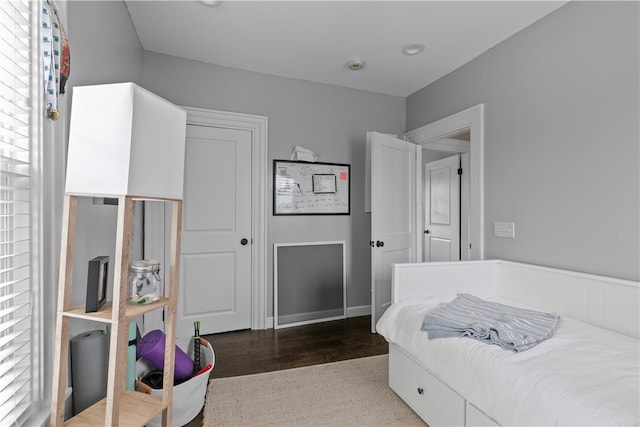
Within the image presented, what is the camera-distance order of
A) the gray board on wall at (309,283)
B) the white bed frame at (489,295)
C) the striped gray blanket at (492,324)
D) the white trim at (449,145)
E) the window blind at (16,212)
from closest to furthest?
the window blind at (16,212) → the striped gray blanket at (492,324) → the white bed frame at (489,295) → the gray board on wall at (309,283) → the white trim at (449,145)

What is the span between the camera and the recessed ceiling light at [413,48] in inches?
105

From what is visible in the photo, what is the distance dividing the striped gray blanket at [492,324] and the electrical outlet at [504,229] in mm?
691

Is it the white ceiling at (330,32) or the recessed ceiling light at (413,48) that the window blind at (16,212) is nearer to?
the white ceiling at (330,32)

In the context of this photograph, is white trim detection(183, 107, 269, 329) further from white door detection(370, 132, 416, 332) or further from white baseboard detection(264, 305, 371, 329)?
white door detection(370, 132, 416, 332)

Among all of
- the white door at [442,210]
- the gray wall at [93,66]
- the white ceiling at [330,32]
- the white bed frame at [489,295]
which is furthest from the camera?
the white door at [442,210]

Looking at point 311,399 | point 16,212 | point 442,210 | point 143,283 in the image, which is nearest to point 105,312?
point 143,283

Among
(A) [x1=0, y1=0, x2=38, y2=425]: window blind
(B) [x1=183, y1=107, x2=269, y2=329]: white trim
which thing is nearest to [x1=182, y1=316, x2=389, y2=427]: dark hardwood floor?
(B) [x1=183, y1=107, x2=269, y2=329]: white trim

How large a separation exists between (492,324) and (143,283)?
5.23ft

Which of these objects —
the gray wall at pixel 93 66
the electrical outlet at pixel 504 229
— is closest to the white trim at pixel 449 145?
the electrical outlet at pixel 504 229

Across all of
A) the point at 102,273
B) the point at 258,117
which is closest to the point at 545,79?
the point at 258,117

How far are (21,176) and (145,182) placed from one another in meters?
0.35

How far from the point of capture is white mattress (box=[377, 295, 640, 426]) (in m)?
1.07

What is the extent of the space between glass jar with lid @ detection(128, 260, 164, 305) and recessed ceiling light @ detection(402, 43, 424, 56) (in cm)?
252

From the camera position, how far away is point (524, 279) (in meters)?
2.28
